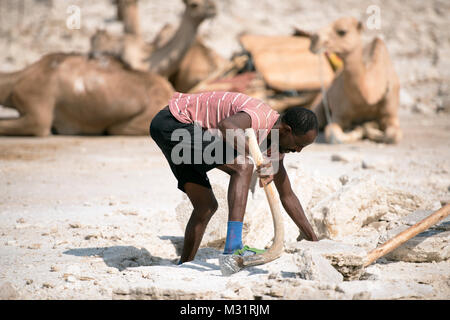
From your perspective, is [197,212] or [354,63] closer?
[197,212]

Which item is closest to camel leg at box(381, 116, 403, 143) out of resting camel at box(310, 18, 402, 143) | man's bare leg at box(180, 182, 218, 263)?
resting camel at box(310, 18, 402, 143)

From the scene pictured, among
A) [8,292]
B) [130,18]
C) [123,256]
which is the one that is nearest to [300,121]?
[123,256]

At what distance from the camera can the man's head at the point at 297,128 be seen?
333 cm

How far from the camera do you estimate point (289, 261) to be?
3.39 metres

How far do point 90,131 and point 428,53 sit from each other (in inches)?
429

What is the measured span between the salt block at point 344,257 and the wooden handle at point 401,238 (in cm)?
5

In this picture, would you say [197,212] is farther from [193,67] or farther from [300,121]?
[193,67]

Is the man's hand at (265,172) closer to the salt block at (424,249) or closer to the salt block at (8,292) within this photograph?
the salt block at (424,249)

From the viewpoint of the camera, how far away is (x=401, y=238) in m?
3.39

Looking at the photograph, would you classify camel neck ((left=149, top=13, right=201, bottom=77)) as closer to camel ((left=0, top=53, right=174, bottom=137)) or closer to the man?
camel ((left=0, top=53, right=174, bottom=137))

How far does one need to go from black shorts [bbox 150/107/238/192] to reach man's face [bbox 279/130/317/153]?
0.29 meters

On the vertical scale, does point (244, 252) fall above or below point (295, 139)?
below

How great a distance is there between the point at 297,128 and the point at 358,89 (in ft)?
18.3

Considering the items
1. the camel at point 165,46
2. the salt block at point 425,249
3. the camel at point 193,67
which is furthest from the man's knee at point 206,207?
the camel at point 193,67
